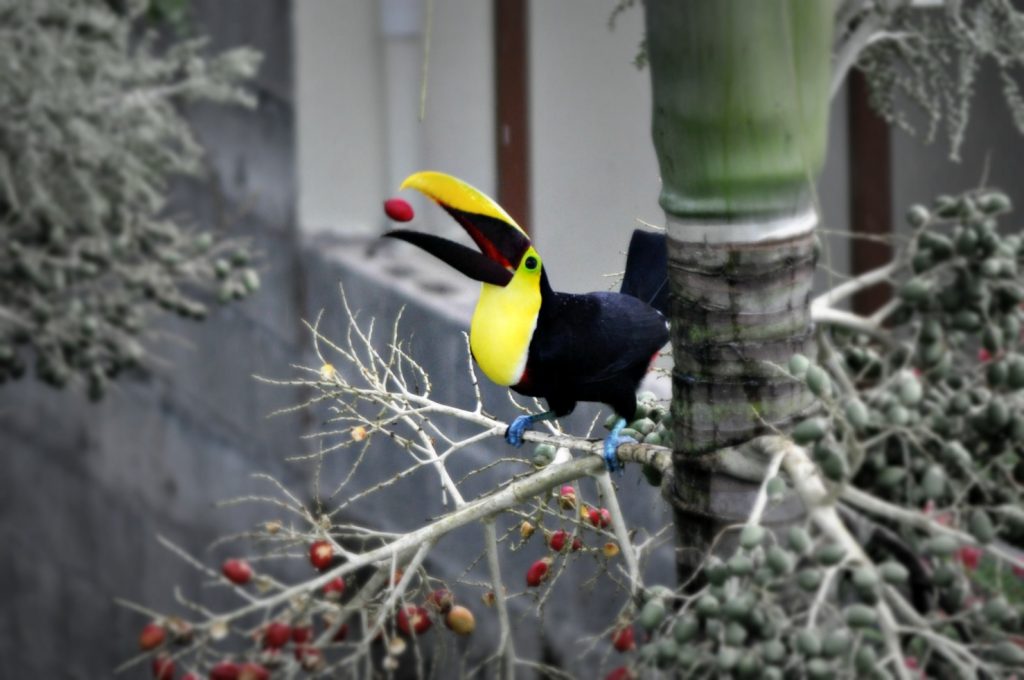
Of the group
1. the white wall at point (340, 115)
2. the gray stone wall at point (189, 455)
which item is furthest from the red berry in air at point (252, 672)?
the gray stone wall at point (189, 455)

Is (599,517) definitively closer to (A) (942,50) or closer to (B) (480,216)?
(B) (480,216)

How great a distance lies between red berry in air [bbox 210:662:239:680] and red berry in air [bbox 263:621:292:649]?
2 centimetres

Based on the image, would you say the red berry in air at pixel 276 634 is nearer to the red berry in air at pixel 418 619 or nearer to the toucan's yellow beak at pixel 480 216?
the red berry in air at pixel 418 619

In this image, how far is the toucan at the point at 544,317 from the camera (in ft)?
2.67

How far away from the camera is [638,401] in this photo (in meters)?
0.95

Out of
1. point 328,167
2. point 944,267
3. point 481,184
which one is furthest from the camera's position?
point 328,167

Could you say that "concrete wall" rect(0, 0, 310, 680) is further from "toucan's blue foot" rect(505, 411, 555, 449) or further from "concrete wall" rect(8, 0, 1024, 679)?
"toucan's blue foot" rect(505, 411, 555, 449)

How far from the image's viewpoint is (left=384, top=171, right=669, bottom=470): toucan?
0.81 m

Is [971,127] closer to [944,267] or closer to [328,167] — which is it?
[328,167]

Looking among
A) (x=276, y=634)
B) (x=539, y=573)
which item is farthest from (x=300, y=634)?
(x=539, y=573)

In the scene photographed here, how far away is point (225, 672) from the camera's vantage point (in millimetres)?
800

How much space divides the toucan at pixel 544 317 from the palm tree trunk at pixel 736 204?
10cm

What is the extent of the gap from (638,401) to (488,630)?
143 cm

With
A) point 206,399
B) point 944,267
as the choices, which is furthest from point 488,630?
point 944,267
